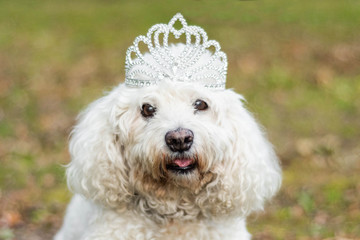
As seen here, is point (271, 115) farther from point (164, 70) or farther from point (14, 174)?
point (164, 70)

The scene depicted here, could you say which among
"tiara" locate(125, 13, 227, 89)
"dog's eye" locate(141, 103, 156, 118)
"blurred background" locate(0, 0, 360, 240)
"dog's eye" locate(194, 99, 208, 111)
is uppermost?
"blurred background" locate(0, 0, 360, 240)

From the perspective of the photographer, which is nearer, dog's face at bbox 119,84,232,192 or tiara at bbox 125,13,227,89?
dog's face at bbox 119,84,232,192

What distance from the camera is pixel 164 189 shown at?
378 cm

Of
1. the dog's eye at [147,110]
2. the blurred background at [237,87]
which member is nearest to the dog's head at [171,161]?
the dog's eye at [147,110]

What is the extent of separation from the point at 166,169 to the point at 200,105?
17.3 inches

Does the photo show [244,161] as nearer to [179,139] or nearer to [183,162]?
[183,162]

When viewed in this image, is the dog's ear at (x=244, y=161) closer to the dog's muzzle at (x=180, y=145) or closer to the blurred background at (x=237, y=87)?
the dog's muzzle at (x=180, y=145)

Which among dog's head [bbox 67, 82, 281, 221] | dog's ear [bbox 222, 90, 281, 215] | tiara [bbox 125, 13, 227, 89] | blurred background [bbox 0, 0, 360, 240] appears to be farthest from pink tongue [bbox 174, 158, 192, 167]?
blurred background [bbox 0, 0, 360, 240]

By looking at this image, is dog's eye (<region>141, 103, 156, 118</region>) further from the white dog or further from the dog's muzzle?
the dog's muzzle

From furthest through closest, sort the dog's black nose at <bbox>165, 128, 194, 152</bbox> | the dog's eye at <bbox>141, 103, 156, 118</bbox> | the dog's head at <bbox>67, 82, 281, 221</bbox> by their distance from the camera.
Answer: the dog's eye at <bbox>141, 103, 156, 118</bbox> → the dog's head at <bbox>67, 82, 281, 221</bbox> → the dog's black nose at <bbox>165, 128, 194, 152</bbox>

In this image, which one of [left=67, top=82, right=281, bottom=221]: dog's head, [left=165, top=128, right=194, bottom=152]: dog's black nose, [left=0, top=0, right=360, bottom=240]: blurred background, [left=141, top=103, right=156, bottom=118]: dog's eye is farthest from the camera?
[left=0, top=0, right=360, bottom=240]: blurred background

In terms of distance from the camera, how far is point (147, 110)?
378 cm

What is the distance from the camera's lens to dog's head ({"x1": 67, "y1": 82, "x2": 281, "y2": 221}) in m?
3.63

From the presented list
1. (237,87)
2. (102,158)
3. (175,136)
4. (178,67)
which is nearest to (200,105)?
(178,67)
